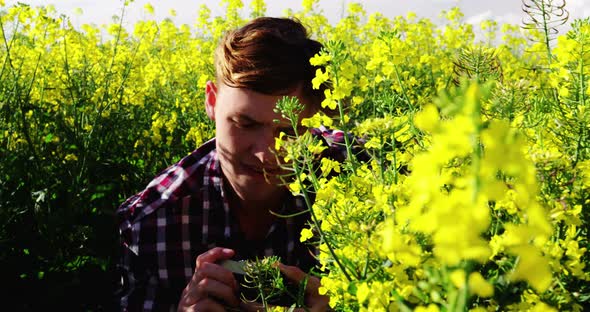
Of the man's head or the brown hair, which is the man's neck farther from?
the brown hair

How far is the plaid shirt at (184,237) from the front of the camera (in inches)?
85.2

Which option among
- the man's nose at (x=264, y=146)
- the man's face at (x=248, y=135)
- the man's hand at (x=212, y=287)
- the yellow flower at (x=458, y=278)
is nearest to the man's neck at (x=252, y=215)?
the man's face at (x=248, y=135)

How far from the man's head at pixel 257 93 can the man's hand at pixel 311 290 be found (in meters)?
0.33

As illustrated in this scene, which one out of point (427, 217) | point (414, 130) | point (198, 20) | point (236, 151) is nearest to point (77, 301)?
point (236, 151)

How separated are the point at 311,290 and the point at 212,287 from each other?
0.28 meters

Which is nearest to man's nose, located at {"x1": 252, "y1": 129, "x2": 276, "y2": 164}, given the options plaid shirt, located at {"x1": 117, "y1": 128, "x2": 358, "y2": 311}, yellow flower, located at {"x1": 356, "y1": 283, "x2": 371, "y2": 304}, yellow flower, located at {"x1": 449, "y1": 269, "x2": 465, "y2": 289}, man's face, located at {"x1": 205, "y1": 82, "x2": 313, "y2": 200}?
man's face, located at {"x1": 205, "y1": 82, "x2": 313, "y2": 200}

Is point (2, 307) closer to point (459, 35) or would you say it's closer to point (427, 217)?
point (427, 217)

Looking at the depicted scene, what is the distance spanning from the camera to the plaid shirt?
2.16 m

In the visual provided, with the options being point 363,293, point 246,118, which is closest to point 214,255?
point 246,118

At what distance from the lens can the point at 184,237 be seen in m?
2.21

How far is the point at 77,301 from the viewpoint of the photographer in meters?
2.88

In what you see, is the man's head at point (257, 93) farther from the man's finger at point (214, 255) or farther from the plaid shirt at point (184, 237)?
the man's finger at point (214, 255)

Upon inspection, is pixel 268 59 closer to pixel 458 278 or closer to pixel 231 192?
pixel 231 192

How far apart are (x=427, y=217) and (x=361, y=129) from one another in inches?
23.7
